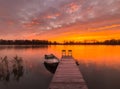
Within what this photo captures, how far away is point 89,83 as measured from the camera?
18.2 metres

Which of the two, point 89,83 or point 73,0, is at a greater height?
point 73,0

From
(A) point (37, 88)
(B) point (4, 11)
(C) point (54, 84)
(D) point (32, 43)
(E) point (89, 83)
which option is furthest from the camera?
(D) point (32, 43)

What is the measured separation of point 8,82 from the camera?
18422mm

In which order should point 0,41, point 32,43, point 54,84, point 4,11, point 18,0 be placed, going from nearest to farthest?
point 54,84 < point 18,0 < point 4,11 < point 0,41 < point 32,43

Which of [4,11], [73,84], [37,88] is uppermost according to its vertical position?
[4,11]

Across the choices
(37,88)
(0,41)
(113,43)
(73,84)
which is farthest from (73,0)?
(113,43)

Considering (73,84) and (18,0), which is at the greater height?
(18,0)

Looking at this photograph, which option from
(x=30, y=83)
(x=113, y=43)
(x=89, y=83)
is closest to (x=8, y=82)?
(x=30, y=83)

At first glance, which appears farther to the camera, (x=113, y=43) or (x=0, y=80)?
(x=113, y=43)

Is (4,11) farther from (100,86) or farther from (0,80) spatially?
(100,86)

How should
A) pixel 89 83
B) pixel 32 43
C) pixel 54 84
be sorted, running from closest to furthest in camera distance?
1. pixel 54 84
2. pixel 89 83
3. pixel 32 43

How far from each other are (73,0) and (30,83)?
592 inches

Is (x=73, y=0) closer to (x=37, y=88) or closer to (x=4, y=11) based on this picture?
(x=4, y=11)

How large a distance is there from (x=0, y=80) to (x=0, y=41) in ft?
497
